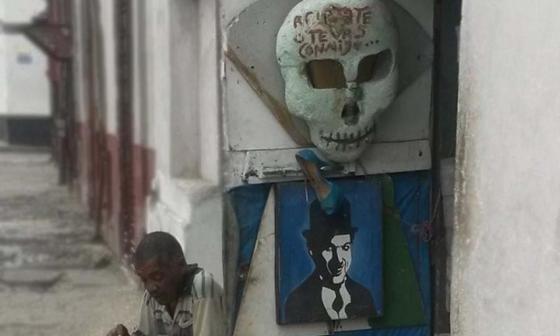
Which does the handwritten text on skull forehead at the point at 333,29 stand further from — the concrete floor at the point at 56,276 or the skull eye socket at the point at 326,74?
the concrete floor at the point at 56,276

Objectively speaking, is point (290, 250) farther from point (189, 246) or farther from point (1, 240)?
point (1, 240)

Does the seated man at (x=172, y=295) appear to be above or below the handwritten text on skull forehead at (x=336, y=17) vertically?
below

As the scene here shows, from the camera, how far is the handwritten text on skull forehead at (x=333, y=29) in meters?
3.57

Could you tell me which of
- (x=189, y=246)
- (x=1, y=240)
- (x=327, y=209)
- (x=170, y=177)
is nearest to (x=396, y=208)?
(x=327, y=209)

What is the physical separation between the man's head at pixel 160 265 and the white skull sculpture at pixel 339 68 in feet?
3.83

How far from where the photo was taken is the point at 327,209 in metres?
3.89

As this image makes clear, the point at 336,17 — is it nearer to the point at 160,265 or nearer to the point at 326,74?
the point at 326,74

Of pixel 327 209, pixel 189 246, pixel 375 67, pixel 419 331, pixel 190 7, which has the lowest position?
pixel 419 331

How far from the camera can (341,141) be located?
3.75 m

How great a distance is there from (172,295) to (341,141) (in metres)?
1.26

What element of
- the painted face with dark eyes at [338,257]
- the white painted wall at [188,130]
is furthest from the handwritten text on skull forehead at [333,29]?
the painted face with dark eyes at [338,257]

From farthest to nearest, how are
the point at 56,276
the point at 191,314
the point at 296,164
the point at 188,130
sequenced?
the point at 56,276 → the point at 188,130 → the point at 296,164 → the point at 191,314

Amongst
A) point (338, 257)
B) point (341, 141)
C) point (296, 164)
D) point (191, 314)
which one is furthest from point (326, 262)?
point (191, 314)

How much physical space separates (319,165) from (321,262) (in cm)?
46
